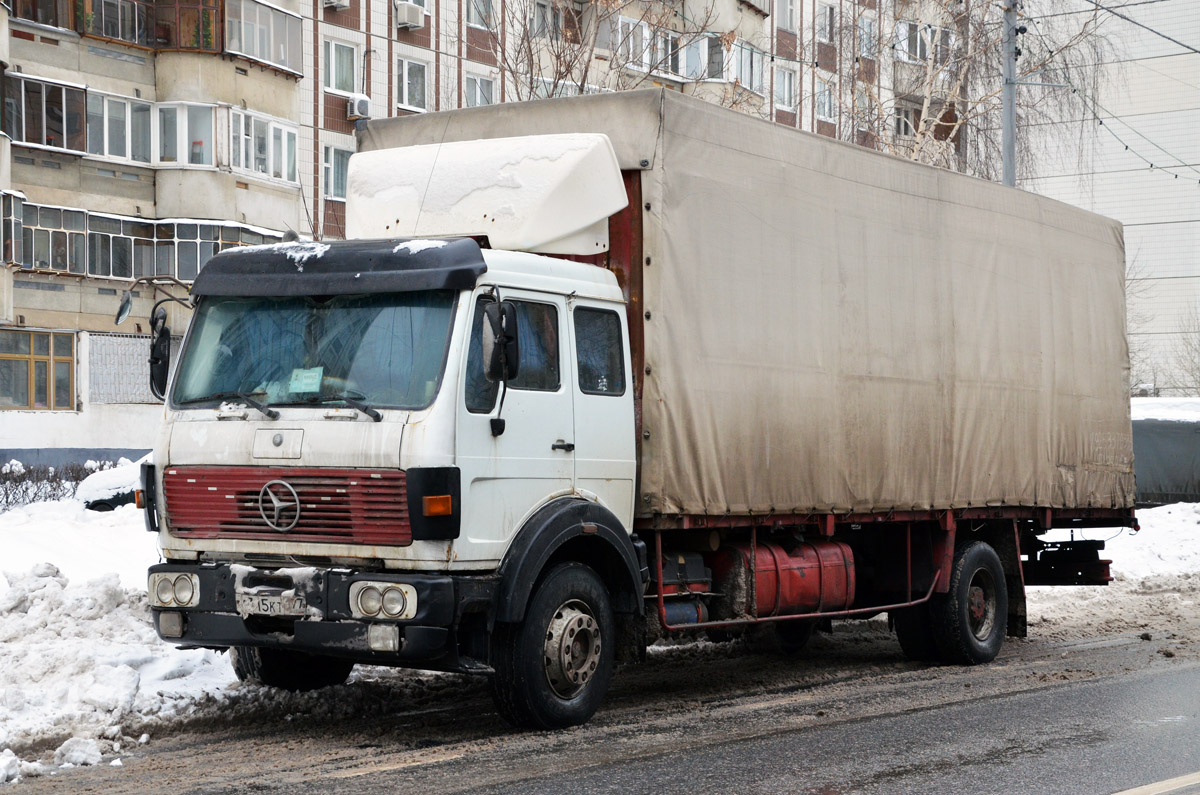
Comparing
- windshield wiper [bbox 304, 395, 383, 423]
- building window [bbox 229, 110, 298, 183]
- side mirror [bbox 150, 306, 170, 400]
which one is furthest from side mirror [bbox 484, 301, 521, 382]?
building window [bbox 229, 110, 298, 183]

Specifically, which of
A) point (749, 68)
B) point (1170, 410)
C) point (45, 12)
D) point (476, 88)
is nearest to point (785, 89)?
point (749, 68)

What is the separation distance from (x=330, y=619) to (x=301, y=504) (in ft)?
2.06

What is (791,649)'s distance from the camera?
1333 centimetres

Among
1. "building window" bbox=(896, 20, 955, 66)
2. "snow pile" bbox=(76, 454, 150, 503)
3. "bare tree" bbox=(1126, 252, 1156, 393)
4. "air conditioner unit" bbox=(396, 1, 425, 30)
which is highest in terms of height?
"air conditioner unit" bbox=(396, 1, 425, 30)

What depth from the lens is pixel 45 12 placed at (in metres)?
31.8

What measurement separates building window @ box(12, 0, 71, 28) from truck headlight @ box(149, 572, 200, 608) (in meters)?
25.7

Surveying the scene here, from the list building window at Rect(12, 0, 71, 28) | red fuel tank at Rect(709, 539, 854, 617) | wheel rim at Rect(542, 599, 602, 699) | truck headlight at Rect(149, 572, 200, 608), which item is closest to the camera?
truck headlight at Rect(149, 572, 200, 608)

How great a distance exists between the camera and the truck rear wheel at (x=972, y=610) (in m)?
12.3

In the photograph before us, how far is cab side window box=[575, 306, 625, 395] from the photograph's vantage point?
9148 mm

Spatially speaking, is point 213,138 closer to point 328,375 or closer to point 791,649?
point 791,649

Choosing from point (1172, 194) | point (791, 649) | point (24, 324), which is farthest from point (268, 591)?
point (1172, 194)

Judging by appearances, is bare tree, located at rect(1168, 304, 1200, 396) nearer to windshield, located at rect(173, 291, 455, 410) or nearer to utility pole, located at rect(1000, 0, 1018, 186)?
utility pole, located at rect(1000, 0, 1018, 186)

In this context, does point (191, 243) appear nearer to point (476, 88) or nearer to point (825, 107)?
point (476, 88)

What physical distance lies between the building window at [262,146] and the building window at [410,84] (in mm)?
3756
